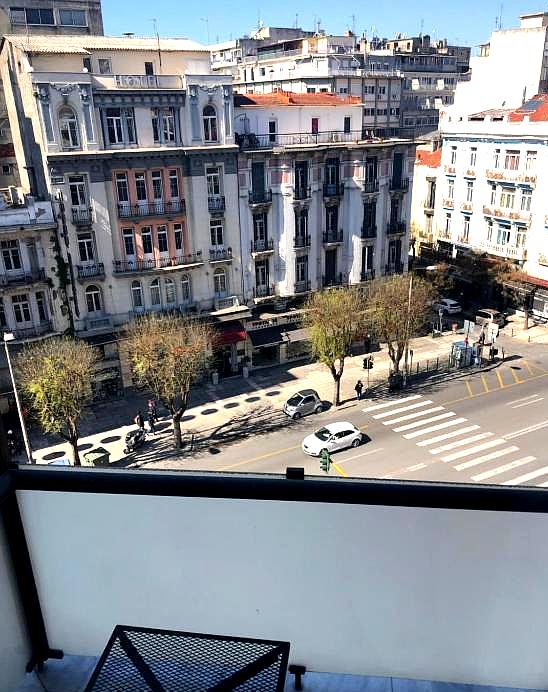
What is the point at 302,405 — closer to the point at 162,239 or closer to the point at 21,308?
the point at 162,239

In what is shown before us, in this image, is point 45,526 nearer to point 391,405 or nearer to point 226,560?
point 226,560

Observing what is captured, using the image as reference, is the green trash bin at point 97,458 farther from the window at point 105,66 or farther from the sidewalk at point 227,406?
the window at point 105,66

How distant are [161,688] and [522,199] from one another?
110 ft

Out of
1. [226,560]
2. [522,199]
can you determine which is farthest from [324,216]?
[226,560]

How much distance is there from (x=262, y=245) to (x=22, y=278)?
1074cm

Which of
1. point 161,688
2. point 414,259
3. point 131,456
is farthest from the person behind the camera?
point 414,259

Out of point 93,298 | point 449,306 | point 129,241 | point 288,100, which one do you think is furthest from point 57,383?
point 449,306

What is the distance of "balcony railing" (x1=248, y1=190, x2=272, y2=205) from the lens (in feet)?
86.2

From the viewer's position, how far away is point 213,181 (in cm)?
2542

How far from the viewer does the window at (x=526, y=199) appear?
3197 cm

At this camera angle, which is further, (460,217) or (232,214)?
(460,217)

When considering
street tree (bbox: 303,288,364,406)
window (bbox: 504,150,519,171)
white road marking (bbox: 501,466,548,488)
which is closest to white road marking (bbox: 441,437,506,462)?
white road marking (bbox: 501,466,548,488)

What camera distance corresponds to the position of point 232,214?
26062 millimetres

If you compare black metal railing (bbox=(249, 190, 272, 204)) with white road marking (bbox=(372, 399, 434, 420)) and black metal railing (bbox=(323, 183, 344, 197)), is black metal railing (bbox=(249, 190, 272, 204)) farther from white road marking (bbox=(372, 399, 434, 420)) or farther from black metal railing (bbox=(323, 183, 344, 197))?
white road marking (bbox=(372, 399, 434, 420))
